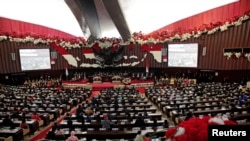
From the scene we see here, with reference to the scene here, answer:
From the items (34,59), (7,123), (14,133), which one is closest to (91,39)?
(34,59)

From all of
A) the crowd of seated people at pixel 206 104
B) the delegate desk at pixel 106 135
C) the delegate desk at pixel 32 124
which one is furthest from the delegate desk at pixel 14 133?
the crowd of seated people at pixel 206 104

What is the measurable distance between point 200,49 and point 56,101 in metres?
19.5

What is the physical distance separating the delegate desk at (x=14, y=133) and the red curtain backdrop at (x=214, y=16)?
23658 millimetres

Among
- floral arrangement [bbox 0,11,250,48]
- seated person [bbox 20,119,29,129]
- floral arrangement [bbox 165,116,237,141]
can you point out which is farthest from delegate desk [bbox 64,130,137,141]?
floral arrangement [bbox 0,11,250,48]

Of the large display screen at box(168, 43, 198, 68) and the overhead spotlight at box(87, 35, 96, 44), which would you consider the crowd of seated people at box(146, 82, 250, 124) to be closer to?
the large display screen at box(168, 43, 198, 68)

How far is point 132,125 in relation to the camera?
421 inches

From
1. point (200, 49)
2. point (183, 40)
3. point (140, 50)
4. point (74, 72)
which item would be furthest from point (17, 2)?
point (200, 49)

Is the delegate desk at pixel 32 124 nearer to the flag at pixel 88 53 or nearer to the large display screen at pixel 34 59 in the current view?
the large display screen at pixel 34 59

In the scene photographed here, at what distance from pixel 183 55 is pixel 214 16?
6.42m

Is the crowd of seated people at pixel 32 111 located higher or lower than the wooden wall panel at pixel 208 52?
lower

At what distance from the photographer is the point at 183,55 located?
2938cm

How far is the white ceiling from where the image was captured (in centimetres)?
2853

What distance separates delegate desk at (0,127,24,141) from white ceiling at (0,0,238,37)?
18.1 metres

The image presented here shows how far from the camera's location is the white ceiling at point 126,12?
2853 cm
